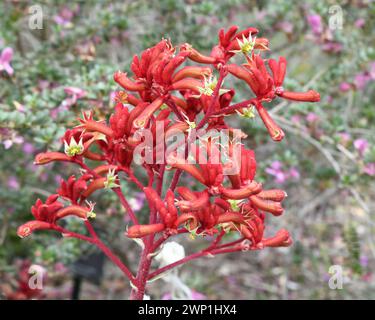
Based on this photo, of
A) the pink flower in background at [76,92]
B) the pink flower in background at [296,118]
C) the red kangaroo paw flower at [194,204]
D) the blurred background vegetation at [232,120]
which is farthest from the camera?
the pink flower in background at [296,118]

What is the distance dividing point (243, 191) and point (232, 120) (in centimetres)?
149

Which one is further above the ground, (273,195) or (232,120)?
(232,120)

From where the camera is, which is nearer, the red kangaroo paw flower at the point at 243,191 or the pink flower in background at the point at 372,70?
the red kangaroo paw flower at the point at 243,191

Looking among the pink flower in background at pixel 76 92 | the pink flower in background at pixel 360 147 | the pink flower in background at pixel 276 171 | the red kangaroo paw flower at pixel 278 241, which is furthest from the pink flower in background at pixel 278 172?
the red kangaroo paw flower at pixel 278 241

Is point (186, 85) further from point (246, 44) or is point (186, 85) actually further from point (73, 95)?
point (73, 95)

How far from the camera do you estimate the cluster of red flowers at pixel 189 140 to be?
104cm

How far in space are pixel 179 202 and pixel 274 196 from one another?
0.58ft

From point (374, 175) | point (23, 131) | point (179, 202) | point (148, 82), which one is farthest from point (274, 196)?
point (374, 175)

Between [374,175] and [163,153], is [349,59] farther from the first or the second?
[163,153]

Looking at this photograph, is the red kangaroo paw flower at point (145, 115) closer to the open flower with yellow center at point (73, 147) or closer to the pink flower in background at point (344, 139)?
the open flower with yellow center at point (73, 147)

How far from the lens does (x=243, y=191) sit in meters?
1.01

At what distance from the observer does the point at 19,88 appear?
77.2 inches

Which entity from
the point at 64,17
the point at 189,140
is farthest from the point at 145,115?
the point at 64,17
